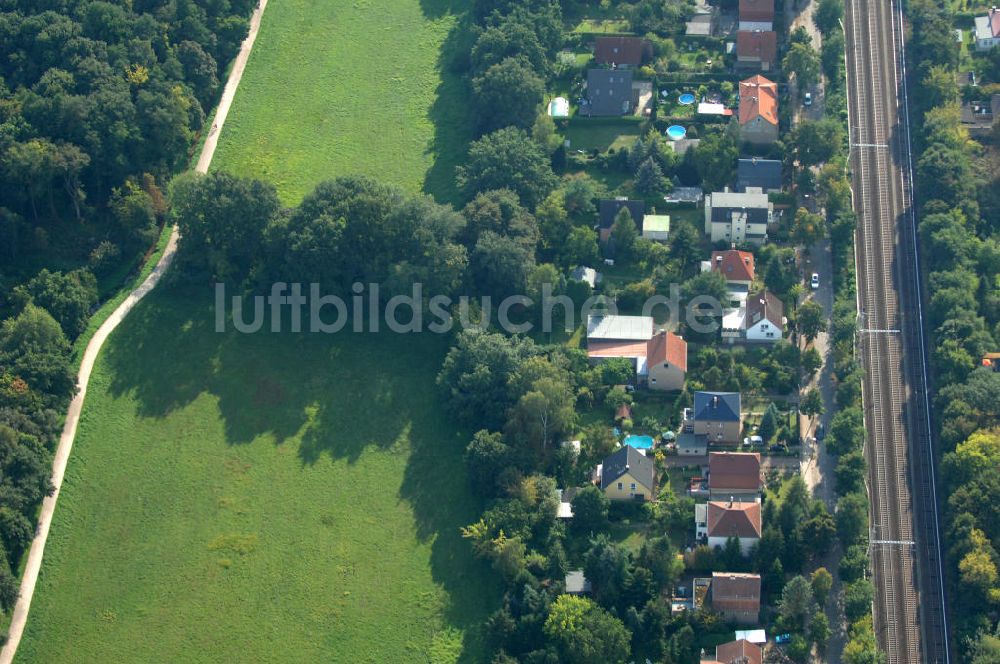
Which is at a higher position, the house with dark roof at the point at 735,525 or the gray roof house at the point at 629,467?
the gray roof house at the point at 629,467

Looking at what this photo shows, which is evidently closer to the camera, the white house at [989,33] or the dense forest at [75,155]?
the dense forest at [75,155]

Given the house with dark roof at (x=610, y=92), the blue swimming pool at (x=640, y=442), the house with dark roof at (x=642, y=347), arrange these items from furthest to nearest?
the house with dark roof at (x=610, y=92)
the house with dark roof at (x=642, y=347)
the blue swimming pool at (x=640, y=442)

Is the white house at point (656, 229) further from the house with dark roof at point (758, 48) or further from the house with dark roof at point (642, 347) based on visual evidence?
the house with dark roof at point (758, 48)

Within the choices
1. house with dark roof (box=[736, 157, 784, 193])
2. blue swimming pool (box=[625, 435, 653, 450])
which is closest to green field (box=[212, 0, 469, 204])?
house with dark roof (box=[736, 157, 784, 193])

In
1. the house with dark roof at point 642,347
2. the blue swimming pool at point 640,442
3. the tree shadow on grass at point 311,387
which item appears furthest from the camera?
the house with dark roof at point 642,347

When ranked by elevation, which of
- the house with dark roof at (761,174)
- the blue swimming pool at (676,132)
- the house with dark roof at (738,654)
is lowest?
the house with dark roof at (738,654)

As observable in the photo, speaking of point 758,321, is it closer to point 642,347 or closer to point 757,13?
point 642,347

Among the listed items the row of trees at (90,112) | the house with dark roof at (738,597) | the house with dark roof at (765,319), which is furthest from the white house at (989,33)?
the row of trees at (90,112)

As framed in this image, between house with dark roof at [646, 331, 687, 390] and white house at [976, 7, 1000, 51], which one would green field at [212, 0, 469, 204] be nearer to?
house with dark roof at [646, 331, 687, 390]

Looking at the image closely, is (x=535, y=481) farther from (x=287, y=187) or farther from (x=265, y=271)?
(x=287, y=187)
